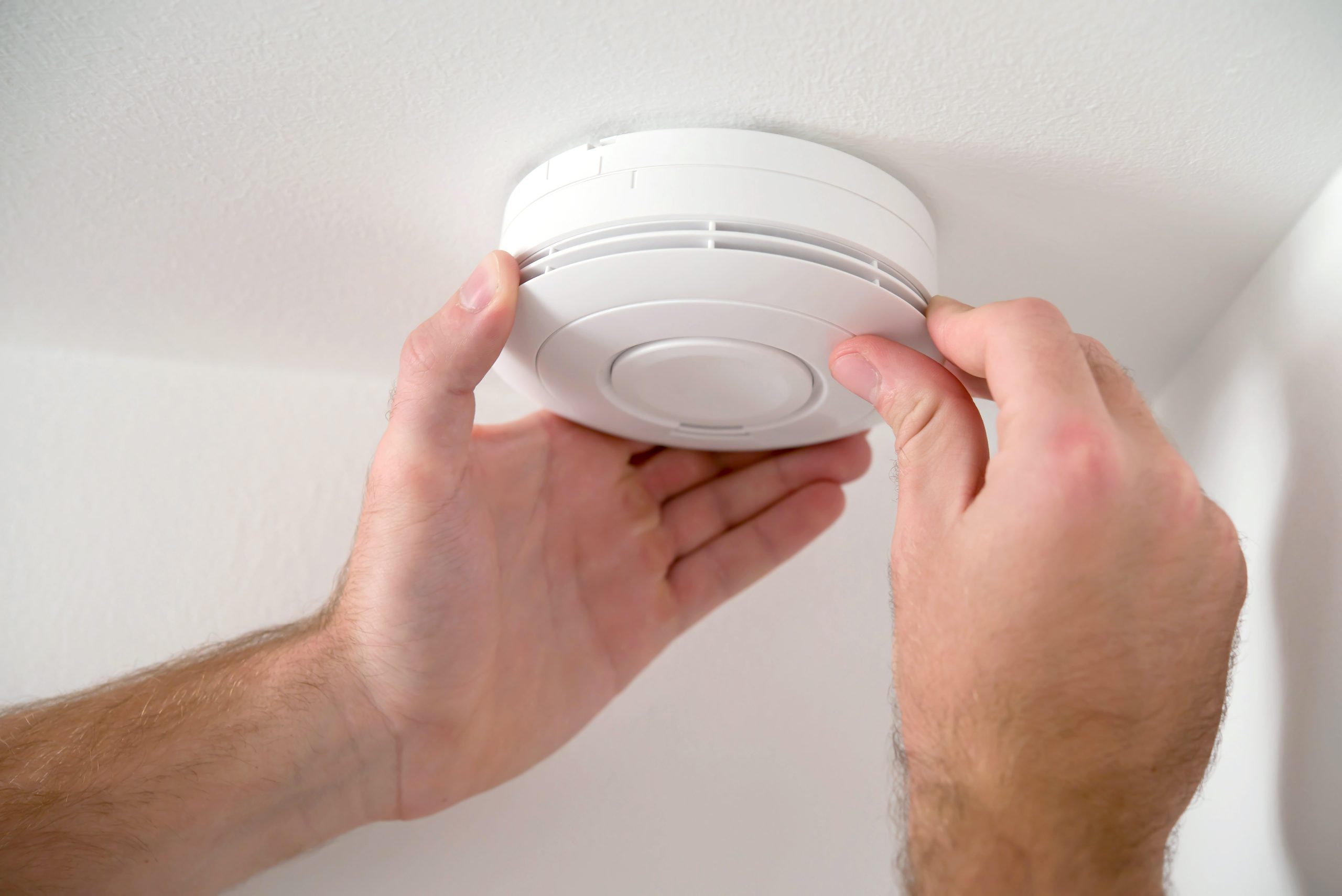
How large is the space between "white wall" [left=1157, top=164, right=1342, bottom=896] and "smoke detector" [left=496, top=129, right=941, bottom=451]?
0.81 ft

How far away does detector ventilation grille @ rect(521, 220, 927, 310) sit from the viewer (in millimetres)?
525

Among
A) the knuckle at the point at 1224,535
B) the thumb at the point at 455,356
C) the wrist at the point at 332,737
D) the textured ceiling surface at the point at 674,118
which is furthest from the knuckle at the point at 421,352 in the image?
the knuckle at the point at 1224,535

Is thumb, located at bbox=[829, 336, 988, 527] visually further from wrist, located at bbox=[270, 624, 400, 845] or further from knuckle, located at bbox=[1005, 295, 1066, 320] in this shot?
wrist, located at bbox=[270, 624, 400, 845]

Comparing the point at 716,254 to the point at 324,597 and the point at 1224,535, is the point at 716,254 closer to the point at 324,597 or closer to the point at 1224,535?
the point at 1224,535

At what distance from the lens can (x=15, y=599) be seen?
910 mm

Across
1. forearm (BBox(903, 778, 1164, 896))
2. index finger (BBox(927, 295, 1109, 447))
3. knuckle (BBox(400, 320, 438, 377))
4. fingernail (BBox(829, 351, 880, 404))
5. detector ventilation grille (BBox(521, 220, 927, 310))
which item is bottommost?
forearm (BBox(903, 778, 1164, 896))

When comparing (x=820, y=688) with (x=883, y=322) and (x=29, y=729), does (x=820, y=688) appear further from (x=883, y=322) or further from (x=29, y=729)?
(x=29, y=729)

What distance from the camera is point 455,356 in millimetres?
621

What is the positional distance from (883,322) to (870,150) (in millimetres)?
121

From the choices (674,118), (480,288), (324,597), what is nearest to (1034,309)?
(674,118)

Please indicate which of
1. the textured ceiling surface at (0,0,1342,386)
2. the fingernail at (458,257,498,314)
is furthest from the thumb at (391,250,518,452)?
the textured ceiling surface at (0,0,1342,386)

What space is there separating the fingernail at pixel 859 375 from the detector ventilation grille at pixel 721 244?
2.3 inches

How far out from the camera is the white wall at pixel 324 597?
91cm

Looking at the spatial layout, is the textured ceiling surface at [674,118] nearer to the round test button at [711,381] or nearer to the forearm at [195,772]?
the round test button at [711,381]
